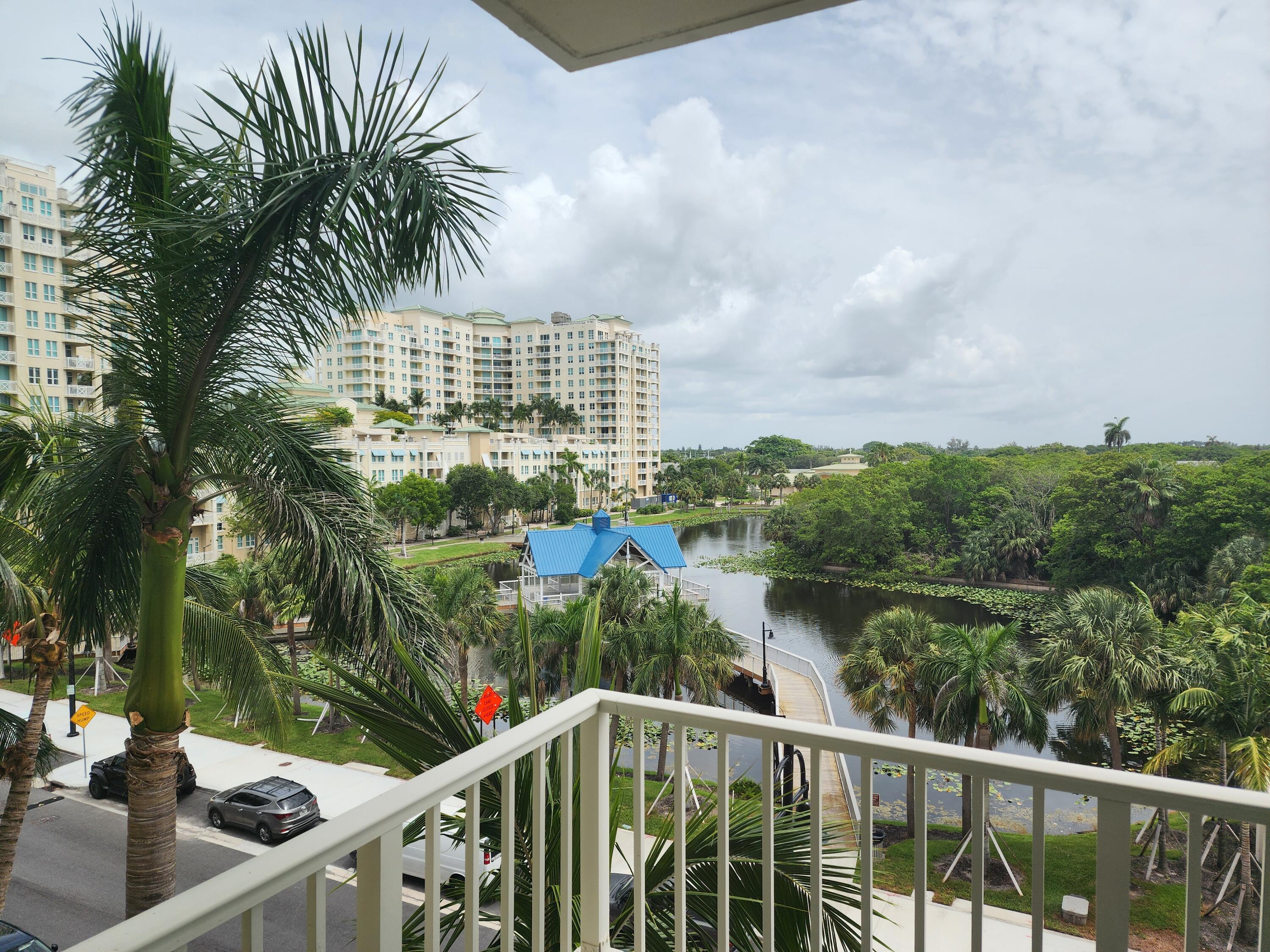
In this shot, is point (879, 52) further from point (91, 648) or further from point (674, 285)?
point (91, 648)

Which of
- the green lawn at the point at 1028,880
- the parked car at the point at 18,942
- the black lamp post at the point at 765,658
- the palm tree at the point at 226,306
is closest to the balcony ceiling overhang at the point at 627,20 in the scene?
the palm tree at the point at 226,306

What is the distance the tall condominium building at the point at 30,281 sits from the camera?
365 cm

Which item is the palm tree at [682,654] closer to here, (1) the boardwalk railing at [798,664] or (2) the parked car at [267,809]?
(1) the boardwalk railing at [798,664]

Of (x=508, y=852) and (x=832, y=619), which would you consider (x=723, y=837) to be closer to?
(x=508, y=852)

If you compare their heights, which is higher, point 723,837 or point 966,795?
point 723,837

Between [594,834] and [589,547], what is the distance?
11827mm

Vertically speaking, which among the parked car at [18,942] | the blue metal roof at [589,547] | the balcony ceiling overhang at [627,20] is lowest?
the parked car at [18,942]

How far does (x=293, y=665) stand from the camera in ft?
9.18

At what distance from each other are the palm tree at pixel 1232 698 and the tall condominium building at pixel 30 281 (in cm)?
788

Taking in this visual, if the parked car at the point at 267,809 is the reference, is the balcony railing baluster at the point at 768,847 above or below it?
above

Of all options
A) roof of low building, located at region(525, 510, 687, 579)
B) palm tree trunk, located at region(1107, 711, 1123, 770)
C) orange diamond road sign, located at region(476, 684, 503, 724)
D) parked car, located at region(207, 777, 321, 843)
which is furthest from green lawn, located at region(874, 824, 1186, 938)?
roof of low building, located at region(525, 510, 687, 579)

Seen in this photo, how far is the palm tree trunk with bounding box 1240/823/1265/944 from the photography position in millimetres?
4629

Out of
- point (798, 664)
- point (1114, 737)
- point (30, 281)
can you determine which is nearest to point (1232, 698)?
point (1114, 737)

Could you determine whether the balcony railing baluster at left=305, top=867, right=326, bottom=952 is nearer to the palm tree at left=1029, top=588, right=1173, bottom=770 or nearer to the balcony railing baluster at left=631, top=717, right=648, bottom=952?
the balcony railing baluster at left=631, top=717, right=648, bottom=952
